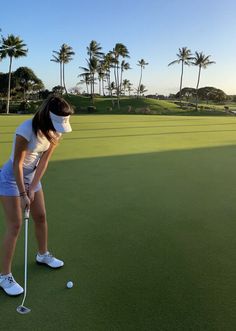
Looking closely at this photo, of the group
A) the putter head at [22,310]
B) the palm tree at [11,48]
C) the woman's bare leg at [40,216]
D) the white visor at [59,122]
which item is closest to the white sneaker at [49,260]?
the woman's bare leg at [40,216]

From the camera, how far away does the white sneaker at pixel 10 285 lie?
10.1ft

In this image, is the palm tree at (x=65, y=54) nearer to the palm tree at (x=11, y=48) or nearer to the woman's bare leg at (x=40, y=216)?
the palm tree at (x=11, y=48)

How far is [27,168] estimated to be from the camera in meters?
2.99

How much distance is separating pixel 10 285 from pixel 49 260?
1.74ft

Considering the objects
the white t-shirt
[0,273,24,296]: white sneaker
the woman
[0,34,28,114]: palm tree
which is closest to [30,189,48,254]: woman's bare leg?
the woman

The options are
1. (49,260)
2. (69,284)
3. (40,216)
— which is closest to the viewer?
(69,284)

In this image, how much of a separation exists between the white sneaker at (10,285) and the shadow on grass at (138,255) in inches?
4.9

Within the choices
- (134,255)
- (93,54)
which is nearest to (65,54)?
(93,54)

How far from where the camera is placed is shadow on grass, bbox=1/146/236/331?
284 centimetres

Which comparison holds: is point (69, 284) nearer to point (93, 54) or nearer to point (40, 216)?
point (40, 216)

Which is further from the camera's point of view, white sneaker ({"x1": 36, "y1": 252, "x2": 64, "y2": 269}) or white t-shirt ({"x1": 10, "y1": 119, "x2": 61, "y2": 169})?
white sneaker ({"x1": 36, "y1": 252, "x2": 64, "y2": 269})

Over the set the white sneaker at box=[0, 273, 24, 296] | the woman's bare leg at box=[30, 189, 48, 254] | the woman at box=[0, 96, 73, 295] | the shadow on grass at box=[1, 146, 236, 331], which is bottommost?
the shadow on grass at box=[1, 146, 236, 331]

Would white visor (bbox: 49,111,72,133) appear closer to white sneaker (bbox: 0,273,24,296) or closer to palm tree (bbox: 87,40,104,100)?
white sneaker (bbox: 0,273,24,296)

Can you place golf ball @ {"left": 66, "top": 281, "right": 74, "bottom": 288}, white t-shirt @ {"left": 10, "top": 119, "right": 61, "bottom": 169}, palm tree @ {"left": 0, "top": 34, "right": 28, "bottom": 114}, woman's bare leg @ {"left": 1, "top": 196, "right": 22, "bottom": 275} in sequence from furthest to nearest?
palm tree @ {"left": 0, "top": 34, "right": 28, "bottom": 114}, golf ball @ {"left": 66, "top": 281, "right": 74, "bottom": 288}, woman's bare leg @ {"left": 1, "top": 196, "right": 22, "bottom": 275}, white t-shirt @ {"left": 10, "top": 119, "right": 61, "bottom": 169}
